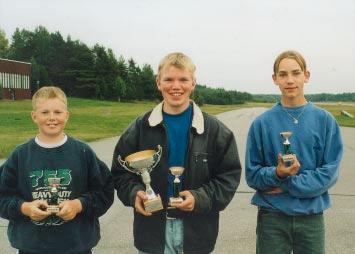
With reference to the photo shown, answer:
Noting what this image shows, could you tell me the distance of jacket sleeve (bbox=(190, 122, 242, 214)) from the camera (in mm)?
3330

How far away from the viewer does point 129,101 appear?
84.1 meters

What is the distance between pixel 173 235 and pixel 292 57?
1.46 metres

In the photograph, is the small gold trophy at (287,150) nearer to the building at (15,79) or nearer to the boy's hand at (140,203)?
the boy's hand at (140,203)

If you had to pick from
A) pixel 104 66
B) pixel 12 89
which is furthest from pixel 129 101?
pixel 12 89

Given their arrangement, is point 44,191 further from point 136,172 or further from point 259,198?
point 259,198

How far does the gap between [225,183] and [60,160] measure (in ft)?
3.52

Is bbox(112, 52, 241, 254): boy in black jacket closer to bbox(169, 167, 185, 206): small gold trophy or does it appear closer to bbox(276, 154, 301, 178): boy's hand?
bbox(169, 167, 185, 206): small gold trophy

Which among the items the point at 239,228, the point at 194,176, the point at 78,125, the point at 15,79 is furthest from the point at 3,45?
the point at 194,176

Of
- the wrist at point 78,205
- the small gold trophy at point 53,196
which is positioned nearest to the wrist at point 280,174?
the wrist at point 78,205

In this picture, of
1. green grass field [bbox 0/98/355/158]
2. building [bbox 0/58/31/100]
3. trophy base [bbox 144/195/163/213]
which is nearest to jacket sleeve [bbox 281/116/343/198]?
trophy base [bbox 144/195/163/213]

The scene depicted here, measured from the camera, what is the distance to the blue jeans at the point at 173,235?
134 inches

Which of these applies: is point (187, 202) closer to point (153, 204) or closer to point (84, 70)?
point (153, 204)

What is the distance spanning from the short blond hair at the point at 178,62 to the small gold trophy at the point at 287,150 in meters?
0.70

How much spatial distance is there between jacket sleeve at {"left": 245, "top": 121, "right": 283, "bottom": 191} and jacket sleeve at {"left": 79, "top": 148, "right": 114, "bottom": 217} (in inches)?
37.4
